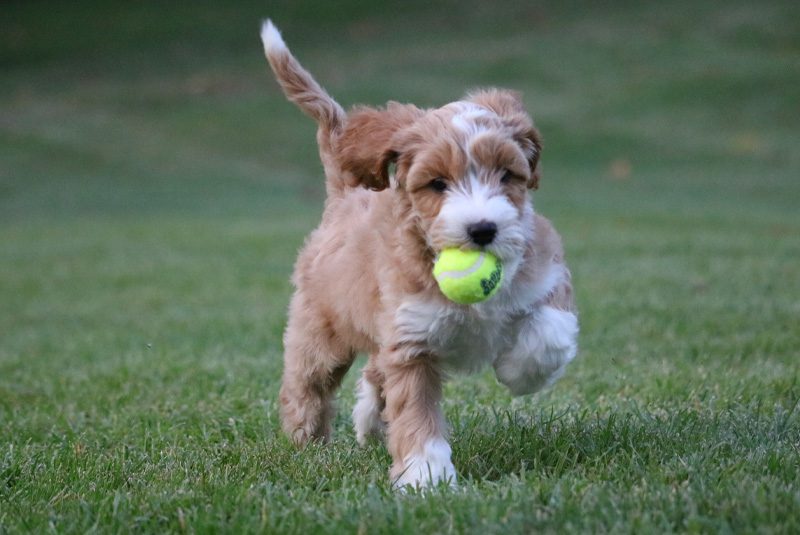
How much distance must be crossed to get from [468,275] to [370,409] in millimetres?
1598

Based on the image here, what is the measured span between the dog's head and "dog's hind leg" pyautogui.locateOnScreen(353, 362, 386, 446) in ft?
3.79

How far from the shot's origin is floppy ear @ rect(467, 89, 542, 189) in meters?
4.34

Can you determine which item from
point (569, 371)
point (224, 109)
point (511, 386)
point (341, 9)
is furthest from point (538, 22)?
point (511, 386)

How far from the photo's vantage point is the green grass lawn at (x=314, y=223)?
3725mm

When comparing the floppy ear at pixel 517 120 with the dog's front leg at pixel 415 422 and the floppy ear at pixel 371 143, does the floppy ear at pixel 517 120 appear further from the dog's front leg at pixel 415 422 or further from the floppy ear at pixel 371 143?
the dog's front leg at pixel 415 422

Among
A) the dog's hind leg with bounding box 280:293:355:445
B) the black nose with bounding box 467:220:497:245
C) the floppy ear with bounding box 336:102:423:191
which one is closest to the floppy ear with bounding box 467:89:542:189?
the floppy ear with bounding box 336:102:423:191

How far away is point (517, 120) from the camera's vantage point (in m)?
4.35

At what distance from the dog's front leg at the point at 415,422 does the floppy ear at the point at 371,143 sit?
0.76 metres

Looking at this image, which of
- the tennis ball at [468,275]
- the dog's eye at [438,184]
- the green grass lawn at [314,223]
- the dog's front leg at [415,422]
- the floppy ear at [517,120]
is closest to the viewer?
the green grass lawn at [314,223]

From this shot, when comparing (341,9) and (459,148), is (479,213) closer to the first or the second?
(459,148)

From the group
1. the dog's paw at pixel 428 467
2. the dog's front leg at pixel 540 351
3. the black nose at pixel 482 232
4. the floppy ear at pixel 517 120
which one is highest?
the floppy ear at pixel 517 120

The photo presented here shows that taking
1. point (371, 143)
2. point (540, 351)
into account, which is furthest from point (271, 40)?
point (540, 351)

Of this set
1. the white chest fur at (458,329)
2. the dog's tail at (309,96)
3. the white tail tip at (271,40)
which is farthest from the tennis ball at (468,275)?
the white tail tip at (271,40)

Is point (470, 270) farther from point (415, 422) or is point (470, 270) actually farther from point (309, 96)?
point (309, 96)
